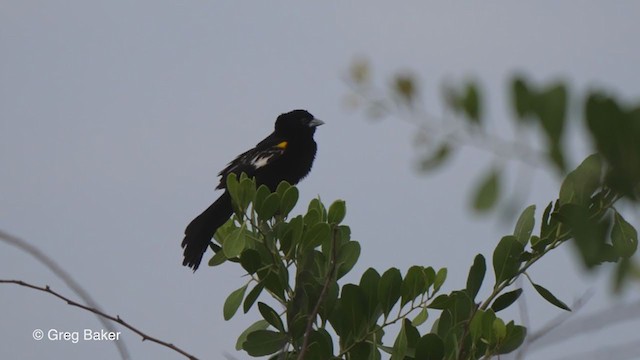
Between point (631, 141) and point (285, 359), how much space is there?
6.21ft

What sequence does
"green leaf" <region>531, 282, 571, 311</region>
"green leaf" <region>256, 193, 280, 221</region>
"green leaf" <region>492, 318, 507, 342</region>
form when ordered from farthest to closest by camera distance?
"green leaf" <region>256, 193, 280, 221</region> → "green leaf" <region>531, 282, 571, 311</region> → "green leaf" <region>492, 318, 507, 342</region>

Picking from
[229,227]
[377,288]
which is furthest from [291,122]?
[377,288]

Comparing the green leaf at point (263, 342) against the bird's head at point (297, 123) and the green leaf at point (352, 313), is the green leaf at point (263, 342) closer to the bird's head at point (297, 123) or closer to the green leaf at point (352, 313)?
the green leaf at point (352, 313)

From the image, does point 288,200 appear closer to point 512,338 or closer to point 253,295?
point 253,295

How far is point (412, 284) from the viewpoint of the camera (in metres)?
3.05

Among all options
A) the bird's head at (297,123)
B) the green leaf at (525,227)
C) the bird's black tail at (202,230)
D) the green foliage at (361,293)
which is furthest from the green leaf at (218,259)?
the bird's head at (297,123)

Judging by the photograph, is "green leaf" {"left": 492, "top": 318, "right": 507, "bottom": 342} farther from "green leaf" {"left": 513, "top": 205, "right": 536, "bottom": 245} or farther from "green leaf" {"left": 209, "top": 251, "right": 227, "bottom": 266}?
"green leaf" {"left": 209, "top": 251, "right": 227, "bottom": 266}

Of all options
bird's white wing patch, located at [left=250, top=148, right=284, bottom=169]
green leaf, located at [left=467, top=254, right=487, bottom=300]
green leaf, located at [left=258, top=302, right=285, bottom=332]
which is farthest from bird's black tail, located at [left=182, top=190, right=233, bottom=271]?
green leaf, located at [left=467, top=254, right=487, bottom=300]

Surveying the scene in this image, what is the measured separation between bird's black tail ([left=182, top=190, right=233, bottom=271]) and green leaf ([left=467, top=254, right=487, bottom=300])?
1870 mm

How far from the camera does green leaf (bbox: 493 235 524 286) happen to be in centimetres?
297

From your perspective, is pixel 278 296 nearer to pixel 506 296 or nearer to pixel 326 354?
pixel 326 354

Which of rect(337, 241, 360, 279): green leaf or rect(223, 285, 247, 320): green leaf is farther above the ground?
rect(337, 241, 360, 279): green leaf

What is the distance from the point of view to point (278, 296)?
10.3ft

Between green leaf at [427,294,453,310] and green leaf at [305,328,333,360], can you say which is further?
green leaf at [427,294,453,310]
